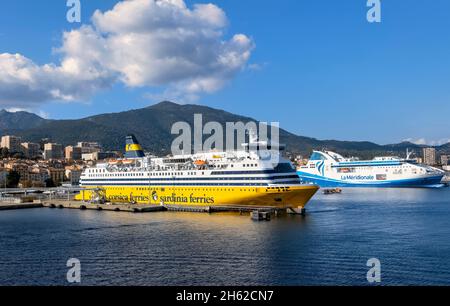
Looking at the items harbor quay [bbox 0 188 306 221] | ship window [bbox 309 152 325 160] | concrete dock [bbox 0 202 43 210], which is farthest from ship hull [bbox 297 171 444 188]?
concrete dock [bbox 0 202 43 210]

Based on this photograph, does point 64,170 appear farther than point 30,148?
No

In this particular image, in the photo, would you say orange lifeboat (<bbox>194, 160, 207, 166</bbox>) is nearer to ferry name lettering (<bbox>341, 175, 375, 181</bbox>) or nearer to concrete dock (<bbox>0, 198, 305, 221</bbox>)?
concrete dock (<bbox>0, 198, 305, 221</bbox>)

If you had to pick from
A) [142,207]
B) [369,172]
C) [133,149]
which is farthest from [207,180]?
[369,172]

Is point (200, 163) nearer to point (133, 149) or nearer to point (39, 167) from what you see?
point (133, 149)

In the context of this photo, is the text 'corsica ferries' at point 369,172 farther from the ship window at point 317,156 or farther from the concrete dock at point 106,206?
the concrete dock at point 106,206

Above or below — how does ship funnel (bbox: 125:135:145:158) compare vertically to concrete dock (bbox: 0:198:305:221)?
above

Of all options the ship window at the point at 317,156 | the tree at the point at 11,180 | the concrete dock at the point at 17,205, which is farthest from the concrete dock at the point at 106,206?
the ship window at the point at 317,156

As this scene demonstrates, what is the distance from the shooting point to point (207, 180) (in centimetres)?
4700

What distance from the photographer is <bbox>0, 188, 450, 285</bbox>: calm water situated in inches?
775
